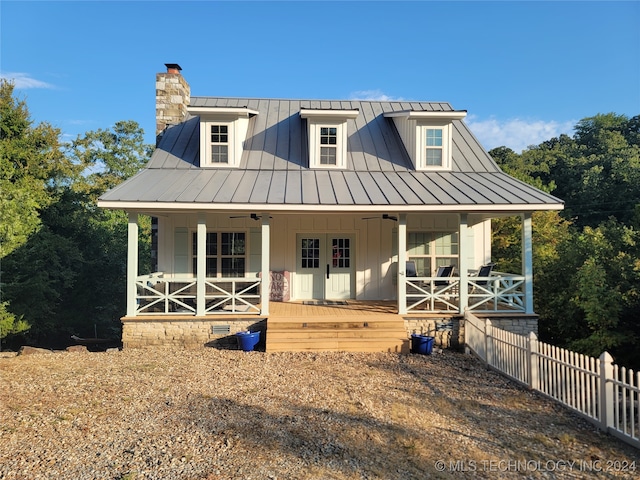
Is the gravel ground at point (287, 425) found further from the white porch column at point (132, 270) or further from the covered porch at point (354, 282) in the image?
the covered porch at point (354, 282)

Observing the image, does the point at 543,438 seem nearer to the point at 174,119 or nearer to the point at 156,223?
the point at 156,223

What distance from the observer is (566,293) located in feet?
33.4

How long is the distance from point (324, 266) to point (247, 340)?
3.88m

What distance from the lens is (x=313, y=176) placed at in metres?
11.0

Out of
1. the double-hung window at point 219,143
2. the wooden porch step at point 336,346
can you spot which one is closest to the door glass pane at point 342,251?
the wooden porch step at point 336,346

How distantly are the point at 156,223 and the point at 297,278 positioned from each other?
4531mm

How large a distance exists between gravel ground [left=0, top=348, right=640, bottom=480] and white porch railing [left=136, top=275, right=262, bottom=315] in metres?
1.86

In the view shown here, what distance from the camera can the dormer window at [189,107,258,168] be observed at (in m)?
11.4

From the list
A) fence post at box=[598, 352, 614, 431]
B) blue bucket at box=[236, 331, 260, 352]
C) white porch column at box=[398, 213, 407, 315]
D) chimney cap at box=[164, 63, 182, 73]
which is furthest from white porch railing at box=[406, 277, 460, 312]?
chimney cap at box=[164, 63, 182, 73]

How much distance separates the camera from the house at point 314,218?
30.0 feet

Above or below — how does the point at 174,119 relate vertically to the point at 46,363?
above

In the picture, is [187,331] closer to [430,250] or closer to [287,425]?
[287,425]

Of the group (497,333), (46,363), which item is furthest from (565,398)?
(46,363)

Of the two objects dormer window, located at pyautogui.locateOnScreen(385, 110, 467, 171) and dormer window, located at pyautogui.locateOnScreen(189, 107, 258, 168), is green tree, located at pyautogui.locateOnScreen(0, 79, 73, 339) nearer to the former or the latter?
dormer window, located at pyautogui.locateOnScreen(189, 107, 258, 168)
